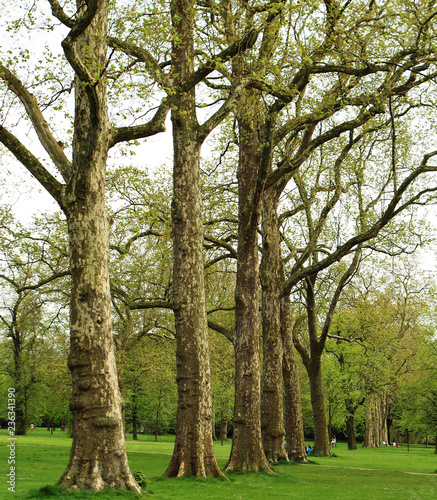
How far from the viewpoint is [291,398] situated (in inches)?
968

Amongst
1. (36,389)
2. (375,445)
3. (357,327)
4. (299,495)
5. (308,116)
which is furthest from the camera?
(375,445)

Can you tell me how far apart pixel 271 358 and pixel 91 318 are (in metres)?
11.2

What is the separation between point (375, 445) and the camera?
5866 centimetres

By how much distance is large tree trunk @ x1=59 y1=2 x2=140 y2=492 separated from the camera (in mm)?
8594

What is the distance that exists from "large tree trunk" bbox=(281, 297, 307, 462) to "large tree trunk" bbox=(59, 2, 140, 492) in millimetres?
15681

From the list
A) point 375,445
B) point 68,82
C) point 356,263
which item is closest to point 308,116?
point 68,82

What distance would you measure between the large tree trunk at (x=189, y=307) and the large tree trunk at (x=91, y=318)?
270cm

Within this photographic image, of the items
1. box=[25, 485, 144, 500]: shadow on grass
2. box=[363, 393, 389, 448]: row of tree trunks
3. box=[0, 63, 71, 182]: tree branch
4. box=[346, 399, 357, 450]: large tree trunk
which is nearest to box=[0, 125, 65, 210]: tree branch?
box=[0, 63, 71, 182]: tree branch

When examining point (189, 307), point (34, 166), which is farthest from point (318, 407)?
point (34, 166)

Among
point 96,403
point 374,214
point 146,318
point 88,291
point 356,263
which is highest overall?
point 374,214

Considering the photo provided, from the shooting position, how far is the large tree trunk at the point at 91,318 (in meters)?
8.59

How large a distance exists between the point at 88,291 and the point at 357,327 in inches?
1117

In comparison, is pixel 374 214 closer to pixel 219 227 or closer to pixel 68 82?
pixel 219 227

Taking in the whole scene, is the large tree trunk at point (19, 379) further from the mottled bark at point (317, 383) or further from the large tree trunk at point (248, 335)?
the large tree trunk at point (248, 335)
